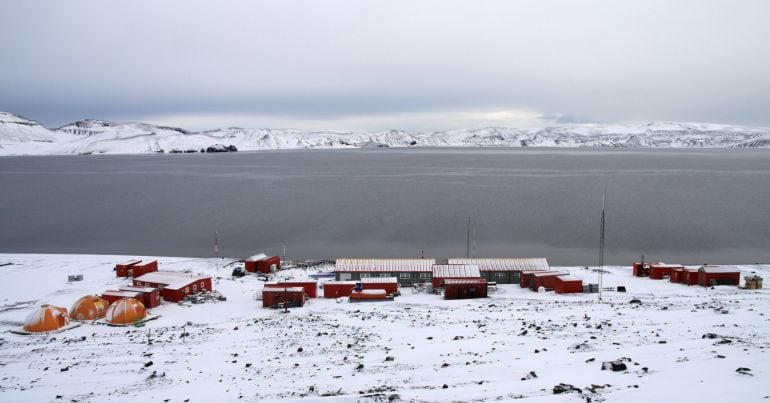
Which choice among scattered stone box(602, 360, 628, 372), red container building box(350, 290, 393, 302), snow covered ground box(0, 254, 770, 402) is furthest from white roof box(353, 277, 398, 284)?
scattered stone box(602, 360, 628, 372)

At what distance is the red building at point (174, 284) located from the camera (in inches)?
942

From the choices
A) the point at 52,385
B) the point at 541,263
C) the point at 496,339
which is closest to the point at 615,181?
the point at 541,263

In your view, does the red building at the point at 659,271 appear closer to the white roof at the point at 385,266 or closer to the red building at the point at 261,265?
the white roof at the point at 385,266

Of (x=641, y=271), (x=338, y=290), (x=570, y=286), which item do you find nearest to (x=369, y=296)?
(x=338, y=290)

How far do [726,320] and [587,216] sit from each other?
3593cm

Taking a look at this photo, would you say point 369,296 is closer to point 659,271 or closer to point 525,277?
point 525,277

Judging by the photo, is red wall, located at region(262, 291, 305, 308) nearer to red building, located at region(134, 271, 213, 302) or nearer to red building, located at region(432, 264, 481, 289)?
red building, located at region(134, 271, 213, 302)

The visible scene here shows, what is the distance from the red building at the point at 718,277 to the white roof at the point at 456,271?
1193cm

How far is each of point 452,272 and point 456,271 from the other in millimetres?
238

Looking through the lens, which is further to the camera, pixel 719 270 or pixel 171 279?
pixel 719 270

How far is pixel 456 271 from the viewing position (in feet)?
86.1

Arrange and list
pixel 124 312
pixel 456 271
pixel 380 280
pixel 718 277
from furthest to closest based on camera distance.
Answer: pixel 456 271
pixel 718 277
pixel 380 280
pixel 124 312

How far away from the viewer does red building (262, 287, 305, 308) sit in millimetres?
22672

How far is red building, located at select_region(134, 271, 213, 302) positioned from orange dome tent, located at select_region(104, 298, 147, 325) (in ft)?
10.3
